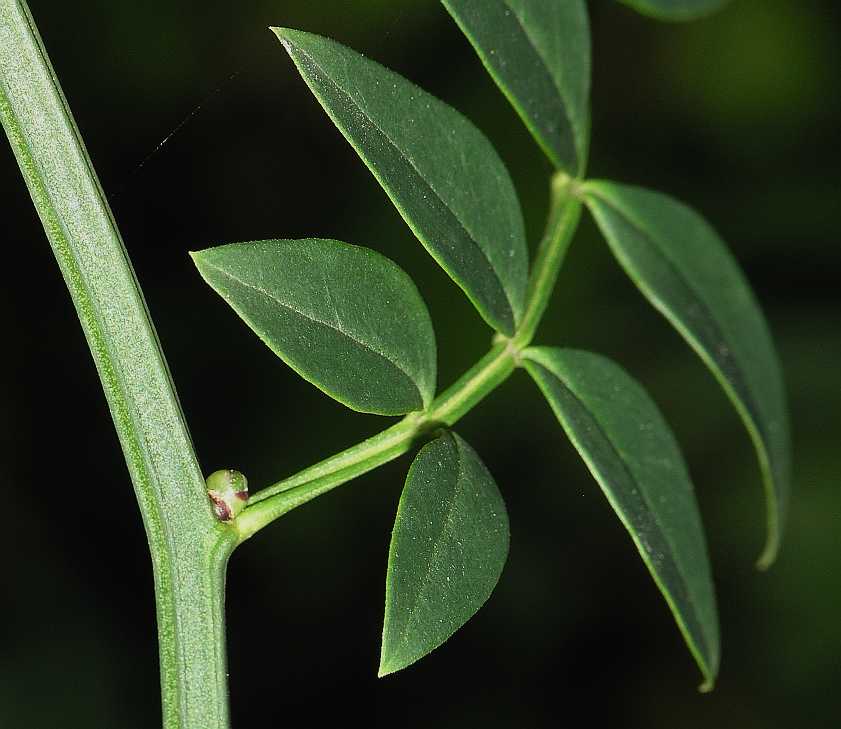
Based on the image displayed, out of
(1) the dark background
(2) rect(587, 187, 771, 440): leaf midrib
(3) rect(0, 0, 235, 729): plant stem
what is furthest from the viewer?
(1) the dark background

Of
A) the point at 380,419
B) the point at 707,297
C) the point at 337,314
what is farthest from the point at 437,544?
the point at 380,419

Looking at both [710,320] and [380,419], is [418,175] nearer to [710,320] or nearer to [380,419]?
[710,320]

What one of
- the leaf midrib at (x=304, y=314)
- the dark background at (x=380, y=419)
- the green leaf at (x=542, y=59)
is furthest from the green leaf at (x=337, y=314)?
the dark background at (x=380, y=419)

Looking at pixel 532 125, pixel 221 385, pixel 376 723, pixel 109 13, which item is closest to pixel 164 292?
pixel 221 385

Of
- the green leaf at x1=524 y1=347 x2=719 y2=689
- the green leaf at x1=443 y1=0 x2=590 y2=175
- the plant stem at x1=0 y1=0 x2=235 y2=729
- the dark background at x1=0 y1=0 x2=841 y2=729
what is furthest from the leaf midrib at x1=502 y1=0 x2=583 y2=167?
the dark background at x1=0 y1=0 x2=841 y2=729

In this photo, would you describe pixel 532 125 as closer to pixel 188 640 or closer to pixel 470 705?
pixel 188 640

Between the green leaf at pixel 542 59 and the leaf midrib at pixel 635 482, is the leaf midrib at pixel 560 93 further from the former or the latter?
the leaf midrib at pixel 635 482

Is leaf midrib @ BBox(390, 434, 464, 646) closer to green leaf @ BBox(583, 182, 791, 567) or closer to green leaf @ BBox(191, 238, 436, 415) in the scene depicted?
green leaf @ BBox(191, 238, 436, 415)
